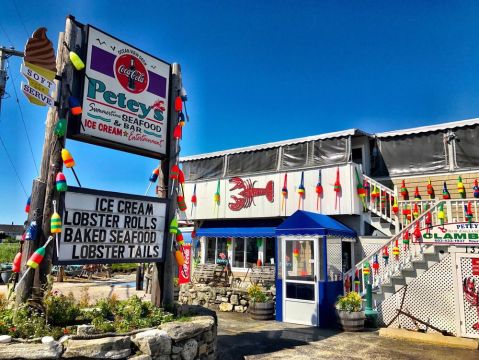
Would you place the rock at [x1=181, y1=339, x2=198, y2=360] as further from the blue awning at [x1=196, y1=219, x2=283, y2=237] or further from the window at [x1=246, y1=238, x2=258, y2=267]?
the window at [x1=246, y1=238, x2=258, y2=267]

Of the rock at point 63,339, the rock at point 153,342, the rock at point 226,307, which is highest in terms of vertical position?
the rock at point 63,339

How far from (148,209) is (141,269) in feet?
46.1

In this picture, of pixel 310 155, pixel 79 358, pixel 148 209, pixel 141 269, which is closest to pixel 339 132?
pixel 310 155

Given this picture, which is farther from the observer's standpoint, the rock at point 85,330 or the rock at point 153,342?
the rock at point 153,342

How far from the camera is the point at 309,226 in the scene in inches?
419

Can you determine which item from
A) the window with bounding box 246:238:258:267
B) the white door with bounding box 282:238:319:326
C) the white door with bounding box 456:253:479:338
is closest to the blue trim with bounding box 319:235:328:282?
the white door with bounding box 282:238:319:326

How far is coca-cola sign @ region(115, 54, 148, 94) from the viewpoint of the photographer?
21.4 feet

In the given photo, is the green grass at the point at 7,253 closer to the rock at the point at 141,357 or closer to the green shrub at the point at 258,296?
the green shrub at the point at 258,296

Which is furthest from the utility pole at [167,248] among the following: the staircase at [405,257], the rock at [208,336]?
the staircase at [405,257]

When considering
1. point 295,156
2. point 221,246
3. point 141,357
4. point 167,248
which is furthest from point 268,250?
point 141,357

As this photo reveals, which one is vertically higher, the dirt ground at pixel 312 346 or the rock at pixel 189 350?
the rock at pixel 189 350

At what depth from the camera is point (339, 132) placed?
1311cm

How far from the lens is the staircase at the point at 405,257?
9.62m

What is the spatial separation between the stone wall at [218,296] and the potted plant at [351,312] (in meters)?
2.88
